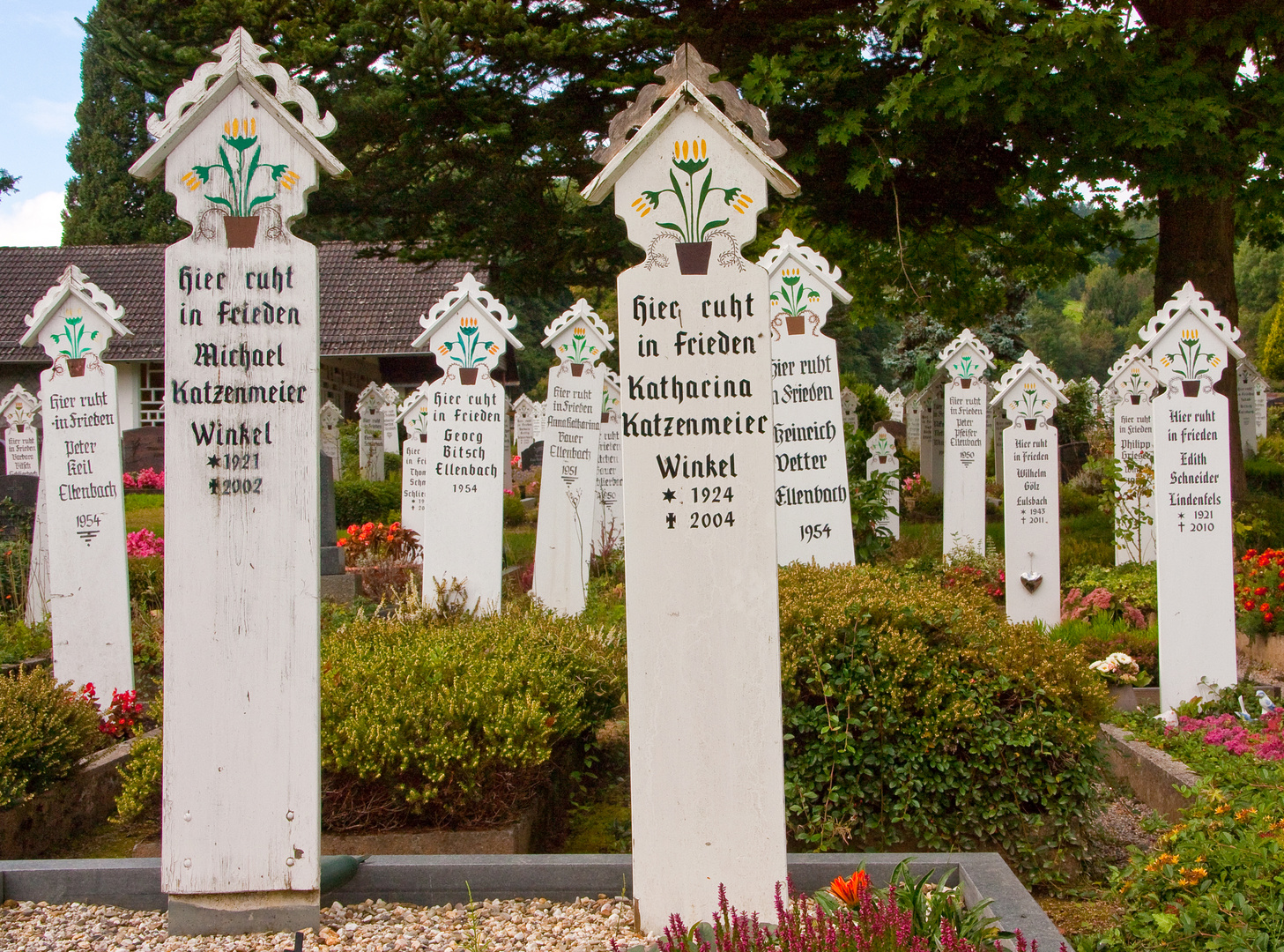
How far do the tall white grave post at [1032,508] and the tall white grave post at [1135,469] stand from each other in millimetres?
1256

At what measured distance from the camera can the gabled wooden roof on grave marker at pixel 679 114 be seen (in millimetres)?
3363

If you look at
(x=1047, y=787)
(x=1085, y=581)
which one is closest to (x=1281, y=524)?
(x=1085, y=581)

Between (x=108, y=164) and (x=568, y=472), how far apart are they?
101 feet

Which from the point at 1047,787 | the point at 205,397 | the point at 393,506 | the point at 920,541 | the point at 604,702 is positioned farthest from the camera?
the point at 393,506

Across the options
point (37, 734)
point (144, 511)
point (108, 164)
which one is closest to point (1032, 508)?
point (37, 734)

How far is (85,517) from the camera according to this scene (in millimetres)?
6664

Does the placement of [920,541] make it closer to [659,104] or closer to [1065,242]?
[1065,242]

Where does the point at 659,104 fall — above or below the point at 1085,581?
above

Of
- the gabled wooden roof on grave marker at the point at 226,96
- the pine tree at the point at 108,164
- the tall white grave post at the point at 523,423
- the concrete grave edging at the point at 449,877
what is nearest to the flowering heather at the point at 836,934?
the concrete grave edging at the point at 449,877

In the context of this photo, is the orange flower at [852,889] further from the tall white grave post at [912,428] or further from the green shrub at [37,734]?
the tall white grave post at [912,428]

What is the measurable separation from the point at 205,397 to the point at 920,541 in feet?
32.3

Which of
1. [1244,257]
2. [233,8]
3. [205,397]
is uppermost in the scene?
[1244,257]

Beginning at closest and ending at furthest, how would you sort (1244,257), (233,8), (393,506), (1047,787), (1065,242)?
(1047,787), (233,8), (1065,242), (393,506), (1244,257)

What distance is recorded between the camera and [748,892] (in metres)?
3.24
